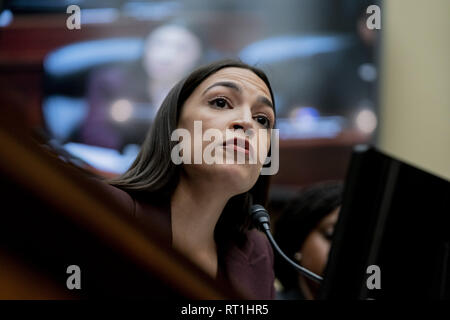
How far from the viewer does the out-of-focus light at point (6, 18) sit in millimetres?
2332

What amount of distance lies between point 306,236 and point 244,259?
1.48 ft

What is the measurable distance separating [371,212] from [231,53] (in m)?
1.76

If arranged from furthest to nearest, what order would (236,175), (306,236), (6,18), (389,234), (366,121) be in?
(366,121) < (6,18) < (306,236) < (236,175) < (389,234)

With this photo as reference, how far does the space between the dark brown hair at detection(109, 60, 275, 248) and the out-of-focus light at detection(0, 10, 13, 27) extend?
1.56 meters

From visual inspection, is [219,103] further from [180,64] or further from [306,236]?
[180,64]

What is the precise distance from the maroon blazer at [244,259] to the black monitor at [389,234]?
20 centimetres

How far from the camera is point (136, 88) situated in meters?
2.41

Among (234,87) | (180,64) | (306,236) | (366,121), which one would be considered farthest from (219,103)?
(366,121)

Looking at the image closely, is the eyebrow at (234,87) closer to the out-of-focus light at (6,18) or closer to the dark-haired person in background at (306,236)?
the dark-haired person in background at (306,236)

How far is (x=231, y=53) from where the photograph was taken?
8.01 ft

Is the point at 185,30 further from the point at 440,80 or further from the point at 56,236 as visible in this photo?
the point at 56,236

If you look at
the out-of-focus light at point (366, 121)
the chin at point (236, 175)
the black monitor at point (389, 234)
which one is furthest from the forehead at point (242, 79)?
the out-of-focus light at point (366, 121)

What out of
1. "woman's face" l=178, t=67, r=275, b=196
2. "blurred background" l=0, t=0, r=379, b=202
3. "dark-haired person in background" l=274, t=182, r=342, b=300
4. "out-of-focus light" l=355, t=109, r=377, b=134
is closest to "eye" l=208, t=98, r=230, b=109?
"woman's face" l=178, t=67, r=275, b=196

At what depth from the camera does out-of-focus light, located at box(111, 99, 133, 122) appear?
2.39 meters
